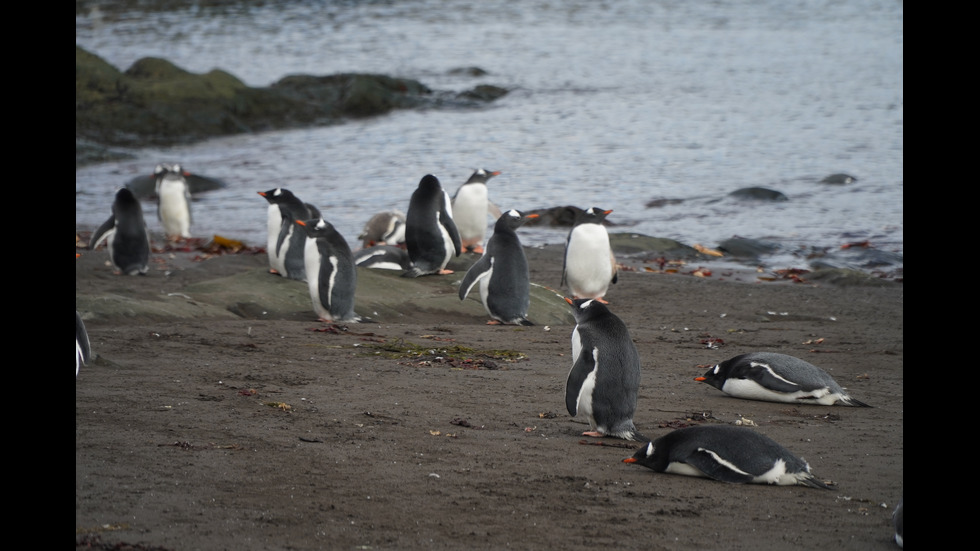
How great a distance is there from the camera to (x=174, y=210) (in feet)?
44.8

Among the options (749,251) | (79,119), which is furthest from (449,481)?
(79,119)

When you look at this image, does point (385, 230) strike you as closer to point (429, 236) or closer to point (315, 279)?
point (429, 236)

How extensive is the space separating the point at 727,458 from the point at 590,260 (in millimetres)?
5286

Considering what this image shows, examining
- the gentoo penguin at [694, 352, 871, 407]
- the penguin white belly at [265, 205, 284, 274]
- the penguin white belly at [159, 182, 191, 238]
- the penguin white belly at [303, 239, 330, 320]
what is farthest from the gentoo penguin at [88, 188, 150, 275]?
the gentoo penguin at [694, 352, 871, 407]

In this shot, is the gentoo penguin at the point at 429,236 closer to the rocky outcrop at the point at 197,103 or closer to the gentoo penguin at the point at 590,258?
the gentoo penguin at the point at 590,258

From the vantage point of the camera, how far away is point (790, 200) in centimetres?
1716

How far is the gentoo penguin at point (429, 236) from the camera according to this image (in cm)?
990

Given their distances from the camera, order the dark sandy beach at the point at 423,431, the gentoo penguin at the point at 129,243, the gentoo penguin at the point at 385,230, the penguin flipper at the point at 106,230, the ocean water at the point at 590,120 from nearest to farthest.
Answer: the dark sandy beach at the point at 423,431 < the gentoo penguin at the point at 129,243 < the penguin flipper at the point at 106,230 < the gentoo penguin at the point at 385,230 < the ocean water at the point at 590,120

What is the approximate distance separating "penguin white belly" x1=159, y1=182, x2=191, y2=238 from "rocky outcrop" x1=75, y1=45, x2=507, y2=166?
8.44 meters

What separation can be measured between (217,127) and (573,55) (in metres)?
18.7

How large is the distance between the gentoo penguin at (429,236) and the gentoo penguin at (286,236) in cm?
104

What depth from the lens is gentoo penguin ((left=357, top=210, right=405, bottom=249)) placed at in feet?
40.8

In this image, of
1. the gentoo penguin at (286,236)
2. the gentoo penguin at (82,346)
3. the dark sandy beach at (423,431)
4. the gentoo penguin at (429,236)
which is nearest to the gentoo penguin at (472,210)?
the gentoo penguin at (429,236)

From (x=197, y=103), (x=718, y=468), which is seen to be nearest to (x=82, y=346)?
(x=718, y=468)
